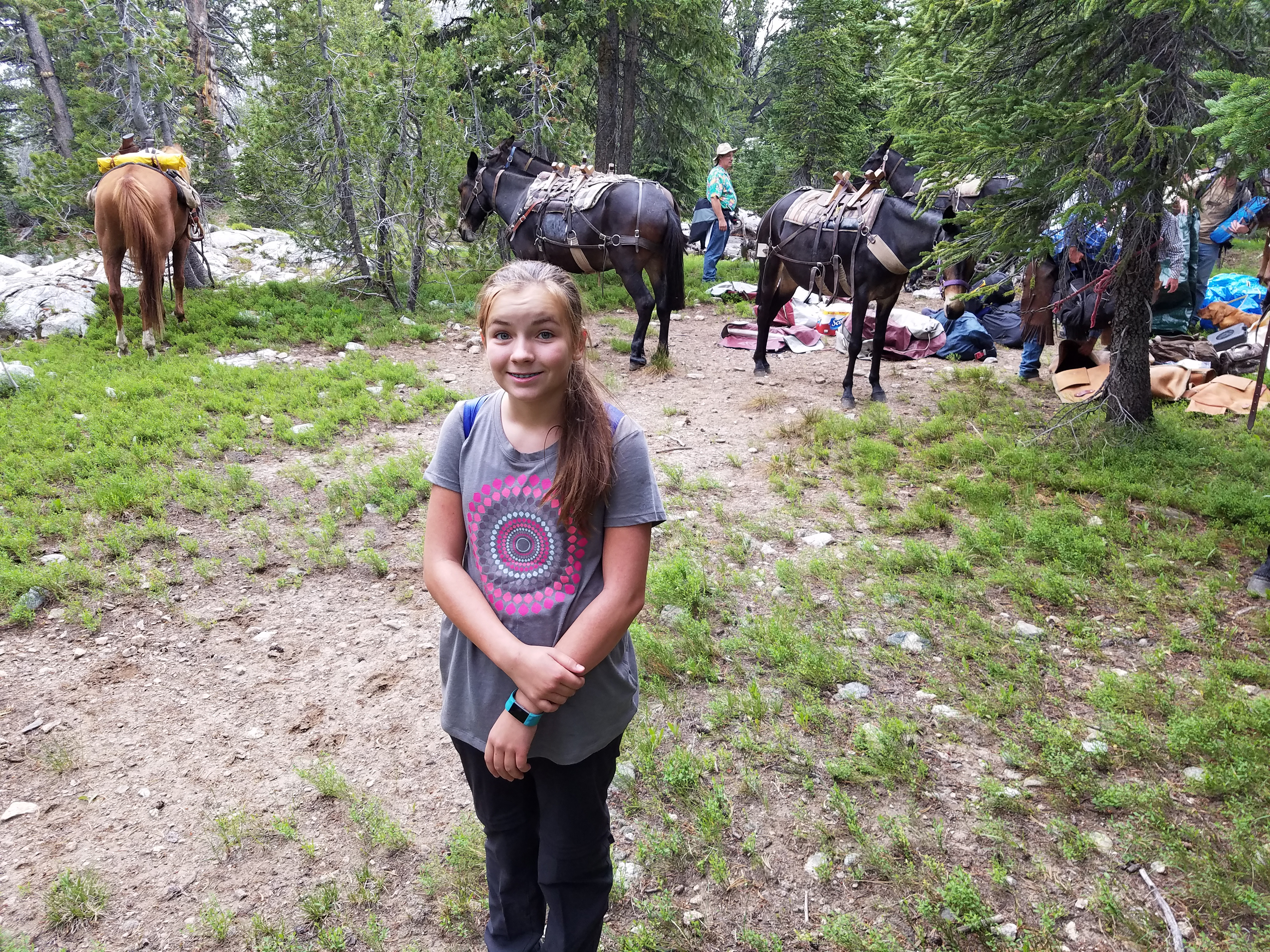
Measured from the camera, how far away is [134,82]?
392 inches

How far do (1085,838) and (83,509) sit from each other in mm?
6150

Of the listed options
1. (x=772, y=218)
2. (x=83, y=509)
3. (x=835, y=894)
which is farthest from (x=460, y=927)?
(x=772, y=218)

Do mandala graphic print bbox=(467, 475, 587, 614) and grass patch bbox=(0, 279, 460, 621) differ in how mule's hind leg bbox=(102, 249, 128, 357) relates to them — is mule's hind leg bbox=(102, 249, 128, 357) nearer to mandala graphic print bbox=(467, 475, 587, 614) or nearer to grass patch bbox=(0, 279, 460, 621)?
grass patch bbox=(0, 279, 460, 621)

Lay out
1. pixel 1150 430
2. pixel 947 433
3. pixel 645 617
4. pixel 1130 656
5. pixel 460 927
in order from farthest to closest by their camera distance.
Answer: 1. pixel 947 433
2. pixel 1150 430
3. pixel 645 617
4. pixel 1130 656
5. pixel 460 927

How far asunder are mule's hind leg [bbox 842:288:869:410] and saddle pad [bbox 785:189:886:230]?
0.70 m

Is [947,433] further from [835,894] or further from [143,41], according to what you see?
[143,41]

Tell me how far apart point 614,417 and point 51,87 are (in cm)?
2115

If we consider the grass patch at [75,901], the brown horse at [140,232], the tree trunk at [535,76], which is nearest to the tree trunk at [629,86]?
the tree trunk at [535,76]

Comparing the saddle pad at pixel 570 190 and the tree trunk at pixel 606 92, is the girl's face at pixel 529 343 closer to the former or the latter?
the saddle pad at pixel 570 190

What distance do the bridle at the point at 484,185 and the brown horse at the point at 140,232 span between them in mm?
3632

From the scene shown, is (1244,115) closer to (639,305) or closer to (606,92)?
(639,305)

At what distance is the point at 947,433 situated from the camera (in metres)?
6.43

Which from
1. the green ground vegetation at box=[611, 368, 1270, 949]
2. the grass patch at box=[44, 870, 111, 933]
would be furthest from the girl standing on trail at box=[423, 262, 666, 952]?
the grass patch at box=[44, 870, 111, 933]

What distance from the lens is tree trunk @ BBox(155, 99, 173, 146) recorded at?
10734 mm
